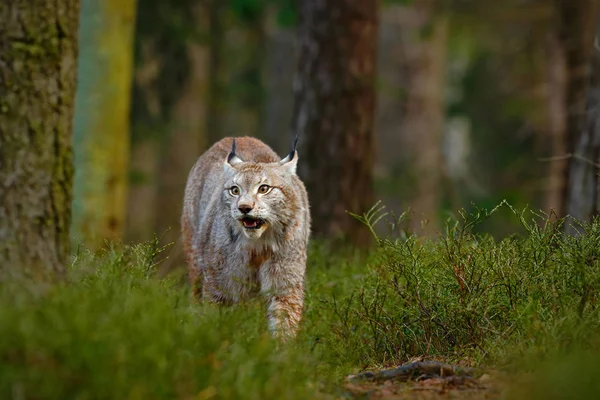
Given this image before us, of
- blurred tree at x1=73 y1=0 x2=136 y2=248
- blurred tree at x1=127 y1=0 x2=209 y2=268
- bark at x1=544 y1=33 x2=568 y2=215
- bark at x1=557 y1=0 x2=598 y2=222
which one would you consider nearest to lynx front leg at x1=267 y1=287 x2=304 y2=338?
blurred tree at x1=73 y1=0 x2=136 y2=248

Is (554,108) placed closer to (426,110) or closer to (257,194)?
(426,110)

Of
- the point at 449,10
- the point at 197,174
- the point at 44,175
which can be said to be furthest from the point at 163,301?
the point at 449,10

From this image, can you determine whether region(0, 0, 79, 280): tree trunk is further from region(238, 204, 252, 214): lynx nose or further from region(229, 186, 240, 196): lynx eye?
region(229, 186, 240, 196): lynx eye

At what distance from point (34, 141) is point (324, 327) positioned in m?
2.07

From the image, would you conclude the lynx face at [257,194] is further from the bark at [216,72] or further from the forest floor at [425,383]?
the bark at [216,72]

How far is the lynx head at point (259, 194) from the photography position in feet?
23.0

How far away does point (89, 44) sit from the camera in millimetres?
11383

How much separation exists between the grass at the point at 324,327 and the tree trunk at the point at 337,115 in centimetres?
336

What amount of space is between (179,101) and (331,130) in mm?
8242

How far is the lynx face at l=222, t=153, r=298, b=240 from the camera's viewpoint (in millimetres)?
7008

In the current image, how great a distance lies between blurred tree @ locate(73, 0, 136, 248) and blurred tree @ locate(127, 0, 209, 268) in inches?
194

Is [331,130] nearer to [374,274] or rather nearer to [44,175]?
[374,274]

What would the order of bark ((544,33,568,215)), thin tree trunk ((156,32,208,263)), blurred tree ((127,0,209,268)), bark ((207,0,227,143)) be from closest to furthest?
1. blurred tree ((127,0,209,268))
2. bark ((544,33,568,215))
3. thin tree trunk ((156,32,208,263))
4. bark ((207,0,227,143))

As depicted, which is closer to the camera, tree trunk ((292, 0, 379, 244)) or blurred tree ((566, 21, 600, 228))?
blurred tree ((566, 21, 600, 228))
